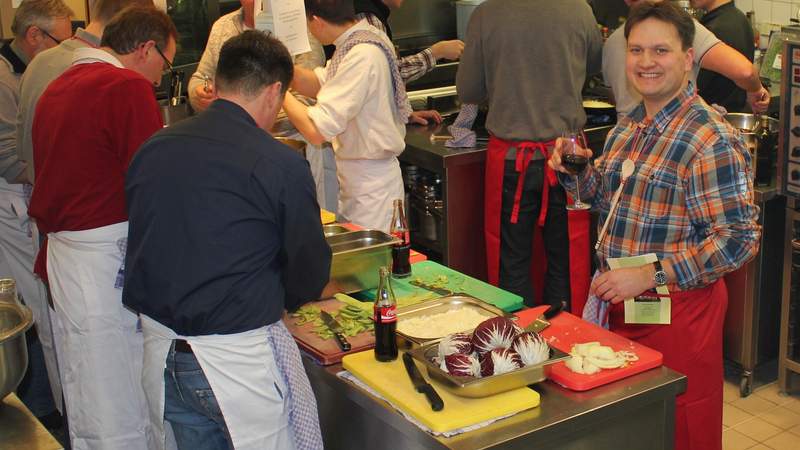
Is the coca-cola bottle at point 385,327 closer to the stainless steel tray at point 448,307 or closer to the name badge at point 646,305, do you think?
the stainless steel tray at point 448,307

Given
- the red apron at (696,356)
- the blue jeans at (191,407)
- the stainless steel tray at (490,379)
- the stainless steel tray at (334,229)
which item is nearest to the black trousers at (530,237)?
the stainless steel tray at (334,229)

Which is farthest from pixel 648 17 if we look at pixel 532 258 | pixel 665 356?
pixel 532 258

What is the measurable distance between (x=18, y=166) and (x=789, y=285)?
3.49m

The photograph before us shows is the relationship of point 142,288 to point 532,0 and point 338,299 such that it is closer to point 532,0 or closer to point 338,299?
point 338,299

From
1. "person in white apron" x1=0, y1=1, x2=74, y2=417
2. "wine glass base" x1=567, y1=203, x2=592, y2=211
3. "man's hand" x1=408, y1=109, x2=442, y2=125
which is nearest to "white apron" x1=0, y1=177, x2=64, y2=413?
"person in white apron" x1=0, y1=1, x2=74, y2=417

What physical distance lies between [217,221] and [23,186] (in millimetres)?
2789

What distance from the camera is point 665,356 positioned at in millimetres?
Answer: 3035

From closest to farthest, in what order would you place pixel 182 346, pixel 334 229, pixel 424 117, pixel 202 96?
pixel 182 346 → pixel 334 229 → pixel 202 96 → pixel 424 117

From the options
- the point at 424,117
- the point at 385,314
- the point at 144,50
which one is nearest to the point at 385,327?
the point at 385,314

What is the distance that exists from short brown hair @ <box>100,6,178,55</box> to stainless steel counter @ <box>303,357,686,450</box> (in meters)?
1.35

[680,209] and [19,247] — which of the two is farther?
[19,247]

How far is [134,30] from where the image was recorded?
338 centimetres

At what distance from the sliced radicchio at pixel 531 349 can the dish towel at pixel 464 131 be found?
8.37ft

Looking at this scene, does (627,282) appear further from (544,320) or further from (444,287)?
(444,287)
